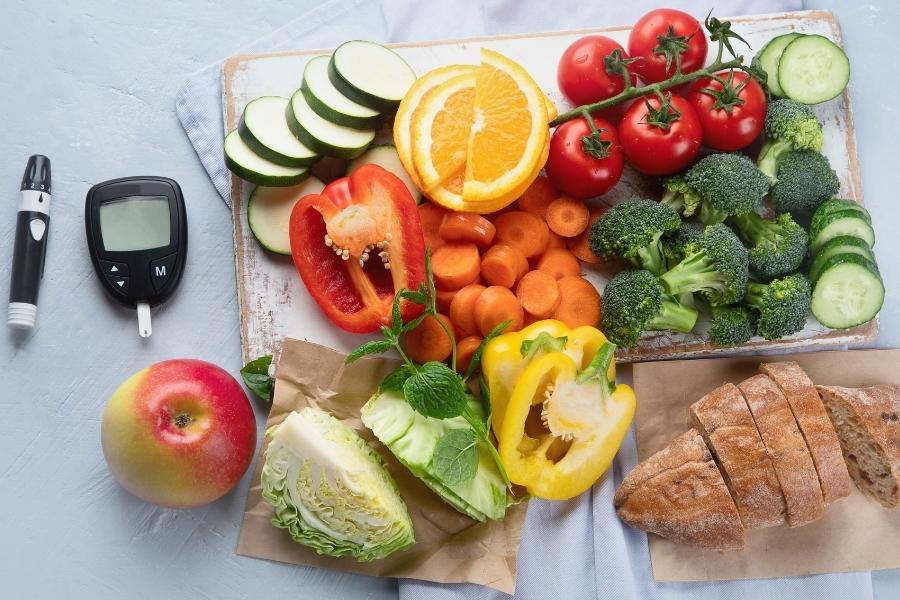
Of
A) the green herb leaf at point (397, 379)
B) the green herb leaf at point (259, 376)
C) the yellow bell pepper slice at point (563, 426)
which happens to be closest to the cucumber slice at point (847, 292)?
the yellow bell pepper slice at point (563, 426)

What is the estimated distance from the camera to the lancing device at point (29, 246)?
92.7 inches

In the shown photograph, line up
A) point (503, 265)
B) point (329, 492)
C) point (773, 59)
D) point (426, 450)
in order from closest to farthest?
point (329, 492)
point (426, 450)
point (503, 265)
point (773, 59)

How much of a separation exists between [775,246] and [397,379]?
3.74 feet

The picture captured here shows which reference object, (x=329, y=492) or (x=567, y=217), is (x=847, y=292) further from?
(x=329, y=492)

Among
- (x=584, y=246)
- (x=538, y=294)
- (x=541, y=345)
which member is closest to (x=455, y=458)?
(x=541, y=345)

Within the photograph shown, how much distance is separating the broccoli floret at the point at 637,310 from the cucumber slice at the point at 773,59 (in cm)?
68

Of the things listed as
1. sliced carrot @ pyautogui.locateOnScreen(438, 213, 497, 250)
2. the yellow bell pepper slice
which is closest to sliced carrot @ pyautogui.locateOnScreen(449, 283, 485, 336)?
sliced carrot @ pyautogui.locateOnScreen(438, 213, 497, 250)

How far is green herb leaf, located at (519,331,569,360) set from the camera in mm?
2195

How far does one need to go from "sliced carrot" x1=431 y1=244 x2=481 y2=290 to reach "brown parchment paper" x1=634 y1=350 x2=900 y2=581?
0.59m

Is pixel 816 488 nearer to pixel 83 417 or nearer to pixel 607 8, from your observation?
pixel 607 8

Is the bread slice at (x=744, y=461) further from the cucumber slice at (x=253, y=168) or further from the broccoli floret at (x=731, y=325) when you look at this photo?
the cucumber slice at (x=253, y=168)

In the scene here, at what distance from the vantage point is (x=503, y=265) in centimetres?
231

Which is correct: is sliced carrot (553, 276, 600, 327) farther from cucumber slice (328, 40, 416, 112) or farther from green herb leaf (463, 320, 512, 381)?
cucumber slice (328, 40, 416, 112)

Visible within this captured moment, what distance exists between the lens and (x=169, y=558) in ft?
7.73
